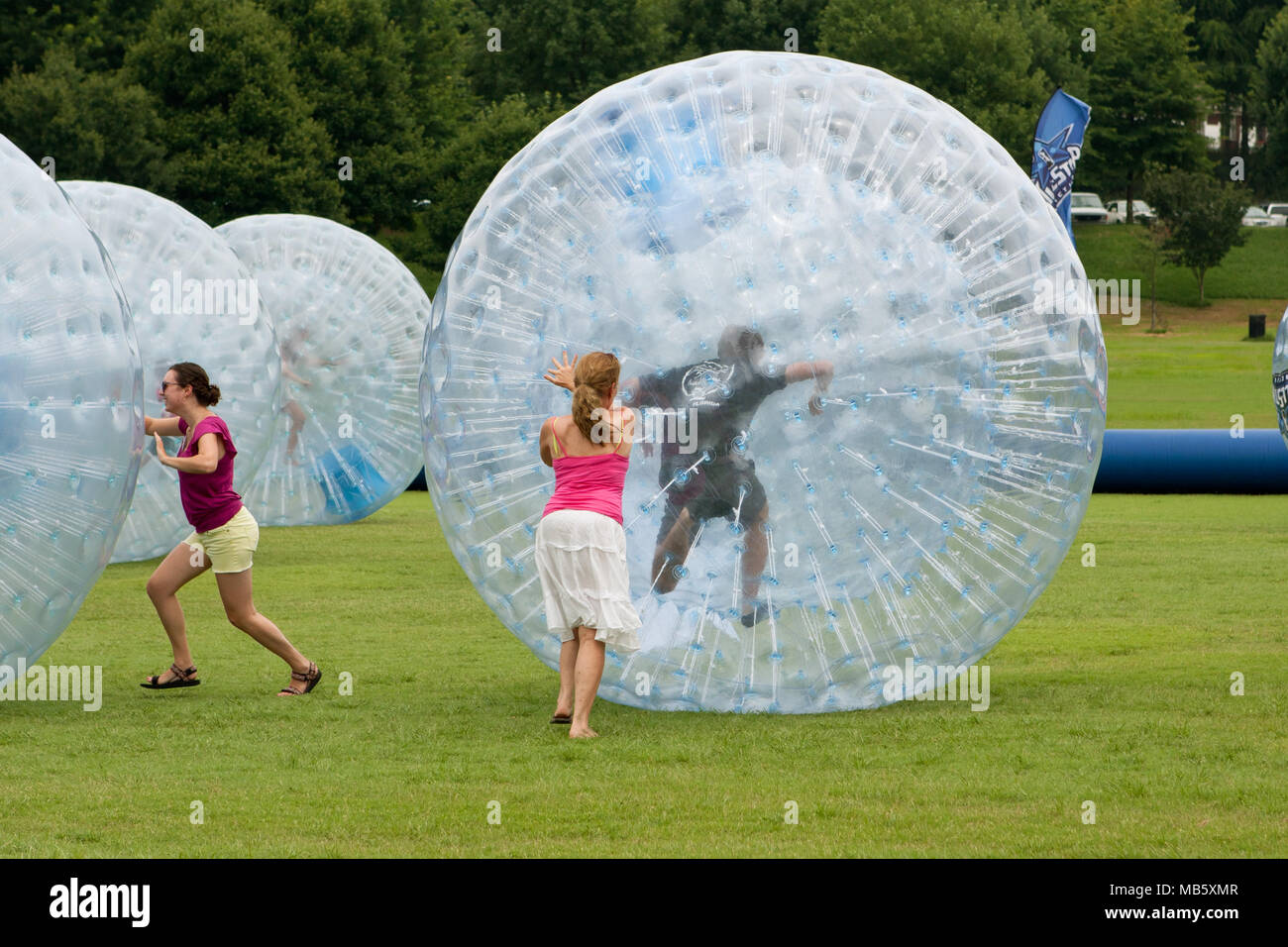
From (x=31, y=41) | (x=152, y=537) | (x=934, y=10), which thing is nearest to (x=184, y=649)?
(x=152, y=537)

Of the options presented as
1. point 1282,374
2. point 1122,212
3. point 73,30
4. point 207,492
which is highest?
point 73,30

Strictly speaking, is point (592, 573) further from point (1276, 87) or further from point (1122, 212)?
point (1122, 212)

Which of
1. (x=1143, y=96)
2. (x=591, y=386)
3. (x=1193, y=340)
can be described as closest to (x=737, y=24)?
(x=1143, y=96)

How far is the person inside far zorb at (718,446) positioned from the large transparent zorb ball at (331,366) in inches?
359

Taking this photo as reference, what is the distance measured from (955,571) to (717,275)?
156 centimetres

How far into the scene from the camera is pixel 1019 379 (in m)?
7.51

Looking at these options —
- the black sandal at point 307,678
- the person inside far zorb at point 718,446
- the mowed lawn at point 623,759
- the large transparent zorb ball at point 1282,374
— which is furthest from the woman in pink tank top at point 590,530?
the large transparent zorb ball at point 1282,374

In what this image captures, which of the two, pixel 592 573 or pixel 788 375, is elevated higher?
pixel 788 375

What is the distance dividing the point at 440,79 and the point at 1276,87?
97.1 feet

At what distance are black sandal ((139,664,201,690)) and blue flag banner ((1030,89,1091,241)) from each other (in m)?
13.5

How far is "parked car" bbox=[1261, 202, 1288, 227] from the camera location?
59688 mm

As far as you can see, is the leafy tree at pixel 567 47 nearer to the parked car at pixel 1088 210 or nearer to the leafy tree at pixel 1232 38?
the parked car at pixel 1088 210

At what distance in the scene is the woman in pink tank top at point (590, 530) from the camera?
7125 millimetres

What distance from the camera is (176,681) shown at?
8508mm
